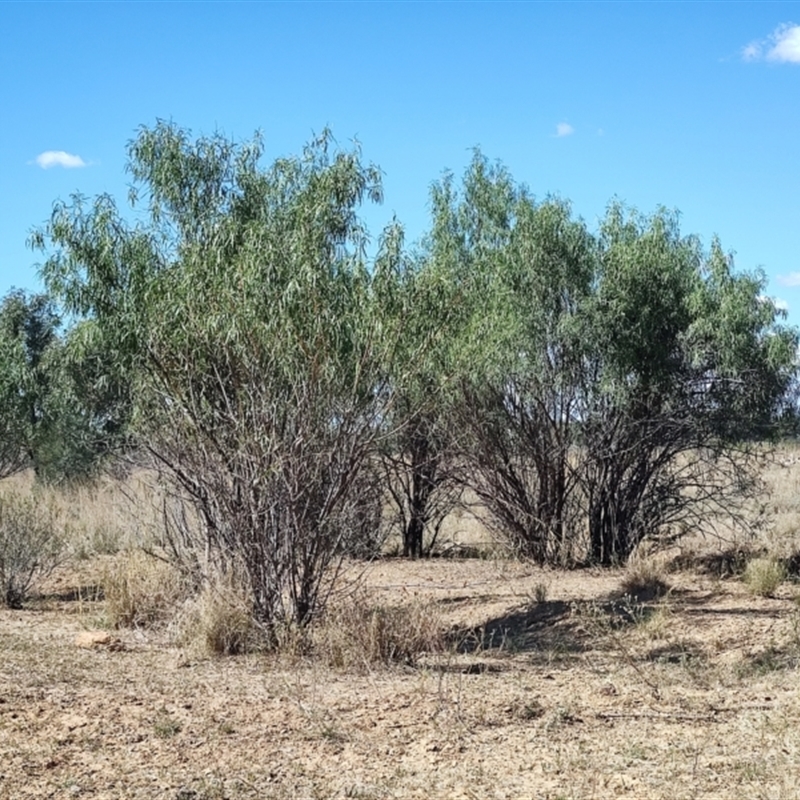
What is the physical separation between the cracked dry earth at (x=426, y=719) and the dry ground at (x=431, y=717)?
17mm

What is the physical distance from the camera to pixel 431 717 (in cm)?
726

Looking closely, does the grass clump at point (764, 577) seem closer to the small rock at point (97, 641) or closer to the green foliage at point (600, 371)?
the green foliage at point (600, 371)

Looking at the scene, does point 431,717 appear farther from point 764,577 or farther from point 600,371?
point 600,371

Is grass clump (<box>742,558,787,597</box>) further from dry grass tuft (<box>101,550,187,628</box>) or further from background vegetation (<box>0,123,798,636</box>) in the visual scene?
dry grass tuft (<box>101,550,187,628</box>)

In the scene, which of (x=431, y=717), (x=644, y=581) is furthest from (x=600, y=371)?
(x=431, y=717)

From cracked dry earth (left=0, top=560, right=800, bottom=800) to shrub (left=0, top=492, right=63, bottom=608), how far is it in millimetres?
2025

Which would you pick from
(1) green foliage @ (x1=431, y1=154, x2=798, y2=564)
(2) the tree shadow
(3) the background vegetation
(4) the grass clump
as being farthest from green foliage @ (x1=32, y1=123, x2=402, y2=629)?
(4) the grass clump

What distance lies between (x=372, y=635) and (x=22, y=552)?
18.3 feet

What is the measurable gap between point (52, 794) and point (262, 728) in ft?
4.83

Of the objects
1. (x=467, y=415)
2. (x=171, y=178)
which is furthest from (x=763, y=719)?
(x=467, y=415)

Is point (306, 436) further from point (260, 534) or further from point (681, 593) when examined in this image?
point (681, 593)

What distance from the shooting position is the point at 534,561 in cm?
1553

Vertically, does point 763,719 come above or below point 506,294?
below

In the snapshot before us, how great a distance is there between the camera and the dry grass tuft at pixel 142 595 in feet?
36.4
